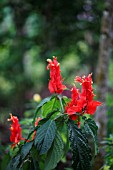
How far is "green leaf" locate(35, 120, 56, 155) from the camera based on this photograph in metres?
1.56

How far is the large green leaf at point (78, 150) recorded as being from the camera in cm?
157

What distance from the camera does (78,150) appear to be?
1.57 m

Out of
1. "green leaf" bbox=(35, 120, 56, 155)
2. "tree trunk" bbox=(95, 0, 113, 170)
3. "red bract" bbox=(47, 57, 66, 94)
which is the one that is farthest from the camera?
"tree trunk" bbox=(95, 0, 113, 170)

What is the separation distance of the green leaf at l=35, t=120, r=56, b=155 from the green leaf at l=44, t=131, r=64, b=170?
3.2 inches

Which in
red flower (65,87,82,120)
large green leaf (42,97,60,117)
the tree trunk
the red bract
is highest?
the tree trunk

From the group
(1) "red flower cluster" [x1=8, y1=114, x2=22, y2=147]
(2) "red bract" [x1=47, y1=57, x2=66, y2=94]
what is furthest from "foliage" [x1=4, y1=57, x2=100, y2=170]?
(1) "red flower cluster" [x1=8, y1=114, x2=22, y2=147]

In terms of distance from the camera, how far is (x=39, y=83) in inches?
357

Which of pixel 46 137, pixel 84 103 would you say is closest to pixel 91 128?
pixel 84 103

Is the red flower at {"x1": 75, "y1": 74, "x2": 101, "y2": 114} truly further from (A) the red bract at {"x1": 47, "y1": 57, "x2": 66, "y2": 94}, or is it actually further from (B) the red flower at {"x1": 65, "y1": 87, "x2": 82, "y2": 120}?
(A) the red bract at {"x1": 47, "y1": 57, "x2": 66, "y2": 94}

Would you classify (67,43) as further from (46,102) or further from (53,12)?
(46,102)

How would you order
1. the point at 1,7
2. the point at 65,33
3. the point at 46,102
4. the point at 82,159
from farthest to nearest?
1. the point at 65,33
2. the point at 1,7
3. the point at 46,102
4. the point at 82,159

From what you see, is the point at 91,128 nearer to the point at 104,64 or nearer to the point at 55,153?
the point at 55,153

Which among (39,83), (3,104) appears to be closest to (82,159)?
(3,104)

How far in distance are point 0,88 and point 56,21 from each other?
159 inches
